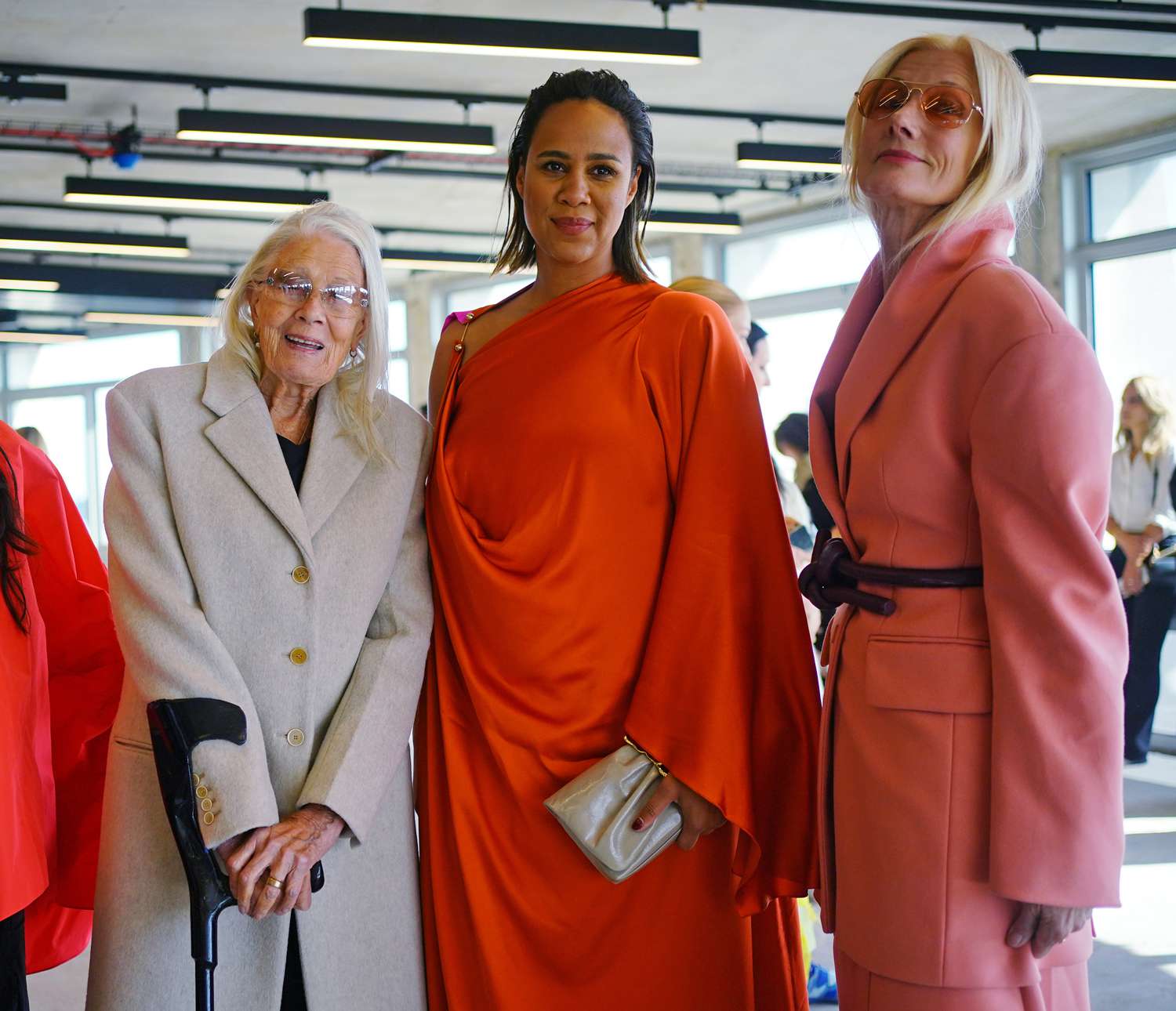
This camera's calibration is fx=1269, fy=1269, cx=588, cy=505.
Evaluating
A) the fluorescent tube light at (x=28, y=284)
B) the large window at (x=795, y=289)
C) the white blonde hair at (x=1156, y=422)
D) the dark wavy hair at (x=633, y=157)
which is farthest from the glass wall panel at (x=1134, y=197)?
the fluorescent tube light at (x=28, y=284)

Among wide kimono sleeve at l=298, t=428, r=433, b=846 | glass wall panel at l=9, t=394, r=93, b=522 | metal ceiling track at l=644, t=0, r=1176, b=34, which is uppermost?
metal ceiling track at l=644, t=0, r=1176, b=34

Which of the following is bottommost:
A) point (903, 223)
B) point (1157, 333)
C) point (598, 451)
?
point (598, 451)

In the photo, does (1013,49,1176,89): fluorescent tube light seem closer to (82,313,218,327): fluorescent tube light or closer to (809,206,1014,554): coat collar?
(809,206,1014,554): coat collar

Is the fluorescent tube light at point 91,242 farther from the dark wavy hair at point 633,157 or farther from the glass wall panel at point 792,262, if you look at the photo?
the dark wavy hair at point 633,157

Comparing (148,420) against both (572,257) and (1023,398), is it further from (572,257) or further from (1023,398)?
(1023,398)

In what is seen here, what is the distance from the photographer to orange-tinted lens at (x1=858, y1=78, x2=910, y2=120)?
1672 millimetres

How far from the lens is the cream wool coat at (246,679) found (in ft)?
5.84

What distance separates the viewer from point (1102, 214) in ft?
32.6

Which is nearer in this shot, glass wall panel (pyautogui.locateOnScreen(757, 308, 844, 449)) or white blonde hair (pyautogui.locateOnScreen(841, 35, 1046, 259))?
white blonde hair (pyautogui.locateOnScreen(841, 35, 1046, 259))

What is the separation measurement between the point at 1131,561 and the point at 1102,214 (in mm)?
4602

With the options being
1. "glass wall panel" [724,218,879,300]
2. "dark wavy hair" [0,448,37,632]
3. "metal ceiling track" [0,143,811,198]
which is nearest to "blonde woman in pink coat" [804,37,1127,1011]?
"dark wavy hair" [0,448,37,632]

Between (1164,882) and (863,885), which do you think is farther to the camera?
(1164,882)

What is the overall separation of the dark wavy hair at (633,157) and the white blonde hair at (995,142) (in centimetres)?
52

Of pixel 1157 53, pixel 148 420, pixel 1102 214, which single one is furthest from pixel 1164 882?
pixel 1102 214
